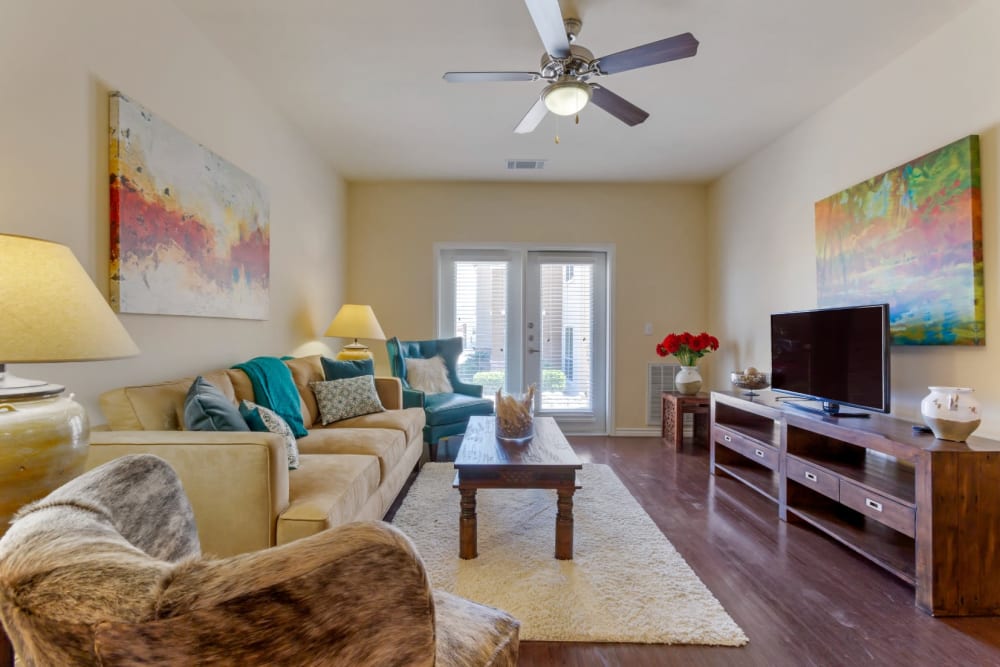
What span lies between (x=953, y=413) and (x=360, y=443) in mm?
2663

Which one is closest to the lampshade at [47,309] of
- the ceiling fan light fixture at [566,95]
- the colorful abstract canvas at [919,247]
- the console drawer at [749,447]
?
the ceiling fan light fixture at [566,95]

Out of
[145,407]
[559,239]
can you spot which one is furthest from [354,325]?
[559,239]

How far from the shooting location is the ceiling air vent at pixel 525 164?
4230 mm

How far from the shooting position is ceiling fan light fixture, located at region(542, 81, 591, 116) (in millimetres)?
2215

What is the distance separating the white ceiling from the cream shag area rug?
2621 mm

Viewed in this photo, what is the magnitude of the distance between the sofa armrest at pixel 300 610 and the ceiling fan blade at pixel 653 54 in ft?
7.04

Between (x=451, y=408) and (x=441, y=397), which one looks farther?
(x=441, y=397)

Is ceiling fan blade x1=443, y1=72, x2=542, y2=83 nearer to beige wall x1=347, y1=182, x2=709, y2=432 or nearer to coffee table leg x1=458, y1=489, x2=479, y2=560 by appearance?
coffee table leg x1=458, y1=489, x2=479, y2=560

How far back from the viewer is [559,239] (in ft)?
15.9

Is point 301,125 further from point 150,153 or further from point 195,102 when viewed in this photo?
point 150,153

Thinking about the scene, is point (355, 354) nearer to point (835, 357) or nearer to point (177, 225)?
point (177, 225)

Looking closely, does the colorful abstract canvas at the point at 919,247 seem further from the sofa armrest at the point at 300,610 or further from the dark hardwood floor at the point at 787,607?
the sofa armrest at the point at 300,610

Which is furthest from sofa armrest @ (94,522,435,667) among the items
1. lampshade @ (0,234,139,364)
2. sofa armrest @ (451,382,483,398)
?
sofa armrest @ (451,382,483,398)

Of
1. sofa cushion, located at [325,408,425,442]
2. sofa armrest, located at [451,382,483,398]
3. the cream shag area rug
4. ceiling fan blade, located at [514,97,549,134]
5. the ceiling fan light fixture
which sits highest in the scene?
ceiling fan blade, located at [514,97,549,134]
